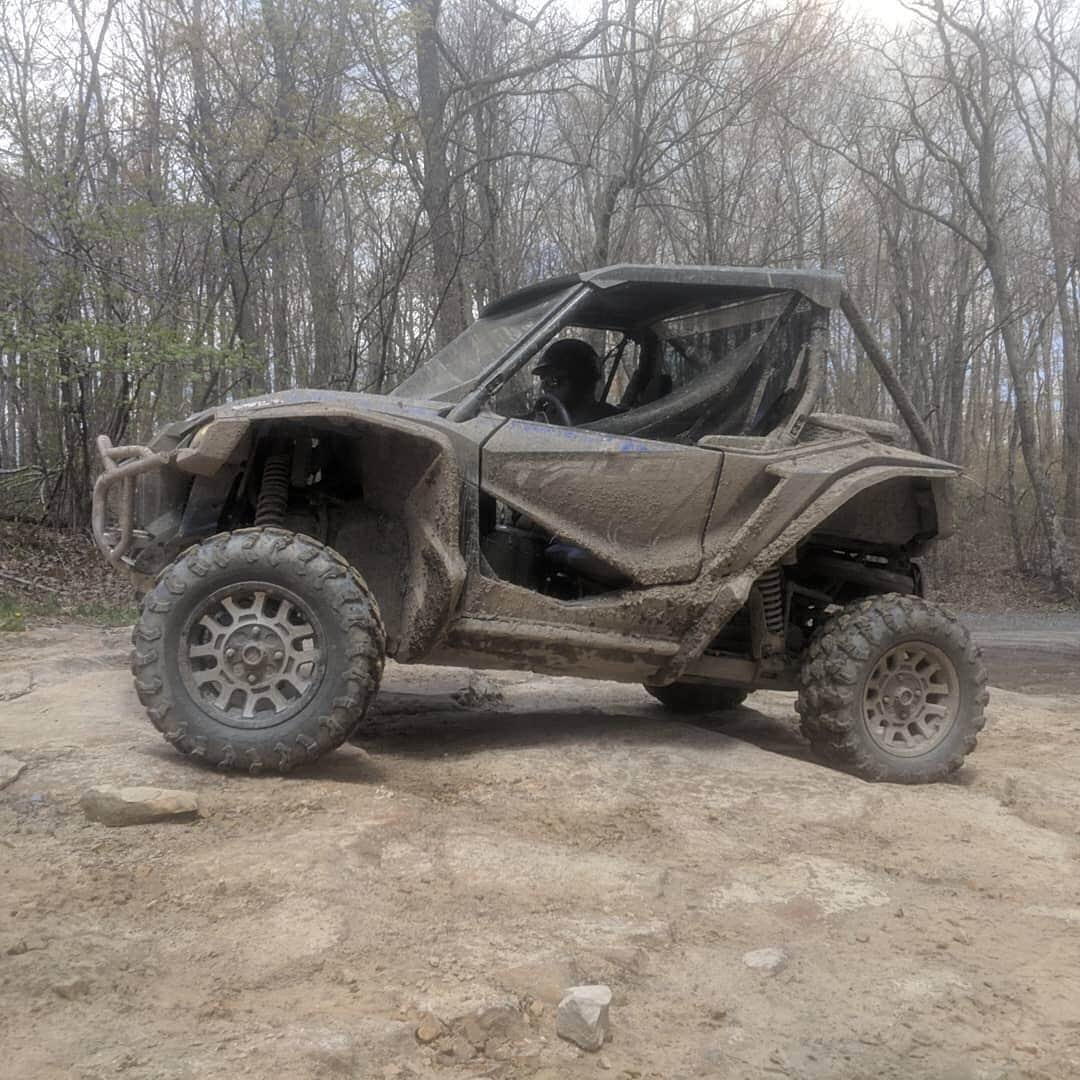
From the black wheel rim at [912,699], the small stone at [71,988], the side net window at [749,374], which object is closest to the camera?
the small stone at [71,988]

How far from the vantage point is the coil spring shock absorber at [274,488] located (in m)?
4.16

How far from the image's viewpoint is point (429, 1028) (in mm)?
2031

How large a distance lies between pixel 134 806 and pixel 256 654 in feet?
2.48

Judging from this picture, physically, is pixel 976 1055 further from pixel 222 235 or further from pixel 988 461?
pixel 988 461

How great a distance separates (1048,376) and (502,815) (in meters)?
26.5

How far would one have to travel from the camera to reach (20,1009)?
201 cm

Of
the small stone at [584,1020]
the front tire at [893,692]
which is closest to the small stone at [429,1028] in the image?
the small stone at [584,1020]

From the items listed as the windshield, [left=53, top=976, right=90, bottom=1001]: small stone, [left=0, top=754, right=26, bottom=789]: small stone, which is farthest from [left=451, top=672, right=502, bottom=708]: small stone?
[left=53, top=976, right=90, bottom=1001]: small stone

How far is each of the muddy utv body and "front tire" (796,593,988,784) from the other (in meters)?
0.01

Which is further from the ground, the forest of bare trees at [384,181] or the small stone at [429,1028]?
the forest of bare trees at [384,181]

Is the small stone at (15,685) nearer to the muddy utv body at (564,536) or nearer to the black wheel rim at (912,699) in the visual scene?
the muddy utv body at (564,536)

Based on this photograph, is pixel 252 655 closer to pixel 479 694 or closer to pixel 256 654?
pixel 256 654

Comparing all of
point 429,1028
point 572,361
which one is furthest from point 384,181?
point 429,1028

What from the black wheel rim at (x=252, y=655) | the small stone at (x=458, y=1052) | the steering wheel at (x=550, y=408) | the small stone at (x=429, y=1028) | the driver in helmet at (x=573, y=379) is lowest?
the small stone at (x=458, y=1052)
